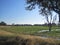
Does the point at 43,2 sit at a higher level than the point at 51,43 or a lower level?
higher

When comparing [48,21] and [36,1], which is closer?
[36,1]

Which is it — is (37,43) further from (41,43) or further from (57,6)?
(57,6)

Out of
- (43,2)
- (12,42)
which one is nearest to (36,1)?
(43,2)

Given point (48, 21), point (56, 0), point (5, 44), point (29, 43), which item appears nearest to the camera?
point (29, 43)

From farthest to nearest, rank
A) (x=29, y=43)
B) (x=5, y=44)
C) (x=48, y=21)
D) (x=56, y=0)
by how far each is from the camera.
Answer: (x=48, y=21) → (x=56, y=0) → (x=5, y=44) → (x=29, y=43)

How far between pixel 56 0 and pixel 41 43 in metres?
6.43

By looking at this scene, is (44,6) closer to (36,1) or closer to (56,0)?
(36,1)

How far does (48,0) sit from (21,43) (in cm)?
775

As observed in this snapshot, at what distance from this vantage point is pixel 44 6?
1121 inches

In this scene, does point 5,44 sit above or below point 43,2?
below

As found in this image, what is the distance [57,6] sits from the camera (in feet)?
87.2

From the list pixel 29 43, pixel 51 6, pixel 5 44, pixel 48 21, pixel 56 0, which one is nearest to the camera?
pixel 29 43

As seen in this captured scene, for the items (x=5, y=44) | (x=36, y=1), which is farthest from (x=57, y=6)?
(x=5, y=44)

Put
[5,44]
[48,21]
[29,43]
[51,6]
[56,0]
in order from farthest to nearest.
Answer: [48,21]
[51,6]
[56,0]
[5,44]
[29,43]
